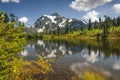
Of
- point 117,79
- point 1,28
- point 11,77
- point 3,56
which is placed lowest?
point 117,79

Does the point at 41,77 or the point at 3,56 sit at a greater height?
the point at 3,56

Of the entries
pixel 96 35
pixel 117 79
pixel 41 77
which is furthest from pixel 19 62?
pixel 96 35

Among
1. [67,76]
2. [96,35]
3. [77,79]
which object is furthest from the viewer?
[96,35]

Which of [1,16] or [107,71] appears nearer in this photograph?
[1,16]

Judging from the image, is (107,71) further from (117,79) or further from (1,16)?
(1,16)

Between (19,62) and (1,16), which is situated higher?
(1,16)

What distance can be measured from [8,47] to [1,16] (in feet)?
10.6

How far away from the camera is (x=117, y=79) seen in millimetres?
34969

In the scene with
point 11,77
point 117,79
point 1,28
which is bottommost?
point 117,79

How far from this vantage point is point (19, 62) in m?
25.0

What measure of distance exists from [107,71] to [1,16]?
27.0 meters

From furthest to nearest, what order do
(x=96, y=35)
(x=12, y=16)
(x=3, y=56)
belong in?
(x=96, y=35) → (x=12, y=16) → (x=3, y=56)

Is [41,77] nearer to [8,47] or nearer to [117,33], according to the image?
[8,47]

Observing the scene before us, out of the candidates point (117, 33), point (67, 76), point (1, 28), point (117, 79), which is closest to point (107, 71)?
point (117, 79)
